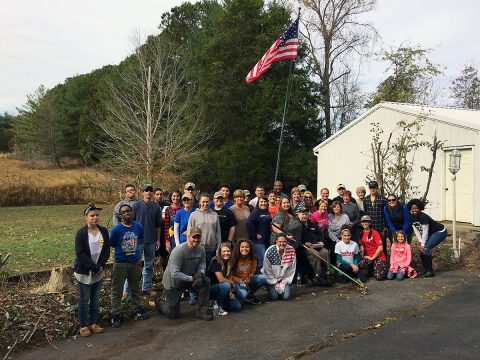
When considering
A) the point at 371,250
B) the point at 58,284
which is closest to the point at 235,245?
the point at 58,284

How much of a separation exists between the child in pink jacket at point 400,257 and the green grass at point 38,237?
6.39m

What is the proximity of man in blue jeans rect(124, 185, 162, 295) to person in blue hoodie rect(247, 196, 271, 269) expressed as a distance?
1516 mm

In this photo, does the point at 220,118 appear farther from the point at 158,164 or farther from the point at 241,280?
the point at 241,280

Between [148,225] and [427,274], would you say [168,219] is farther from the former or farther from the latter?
[427,274]

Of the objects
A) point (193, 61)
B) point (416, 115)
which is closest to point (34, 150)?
point (193, 61)

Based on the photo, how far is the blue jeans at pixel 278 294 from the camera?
714 cm

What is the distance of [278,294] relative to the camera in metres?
7.20

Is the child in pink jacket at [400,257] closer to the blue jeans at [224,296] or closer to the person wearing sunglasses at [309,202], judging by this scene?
the person wearing sunglasses at [309,202]

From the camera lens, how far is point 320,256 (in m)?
8.02

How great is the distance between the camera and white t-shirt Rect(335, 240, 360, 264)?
324 inches

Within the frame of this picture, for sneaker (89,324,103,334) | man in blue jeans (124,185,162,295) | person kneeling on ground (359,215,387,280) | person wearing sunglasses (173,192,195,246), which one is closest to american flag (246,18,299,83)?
person kneeling on ground (359,215,387,280)

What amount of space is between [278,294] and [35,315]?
136 inches

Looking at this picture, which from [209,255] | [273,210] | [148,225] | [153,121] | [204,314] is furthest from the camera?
[153,121]

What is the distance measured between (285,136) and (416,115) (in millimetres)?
12861
